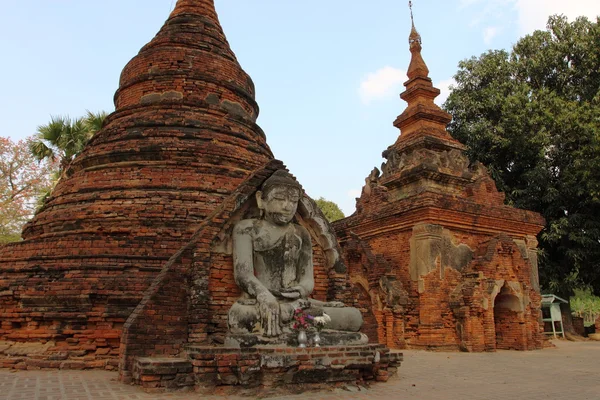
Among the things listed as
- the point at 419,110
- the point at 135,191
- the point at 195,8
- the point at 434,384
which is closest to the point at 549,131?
the point at 419,110

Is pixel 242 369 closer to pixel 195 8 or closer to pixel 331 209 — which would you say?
pixel 195 8

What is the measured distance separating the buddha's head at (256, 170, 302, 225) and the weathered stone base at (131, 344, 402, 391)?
1965mm

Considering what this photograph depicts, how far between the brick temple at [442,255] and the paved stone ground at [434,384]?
2601 mm

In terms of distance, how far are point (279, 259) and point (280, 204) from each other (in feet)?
2.55

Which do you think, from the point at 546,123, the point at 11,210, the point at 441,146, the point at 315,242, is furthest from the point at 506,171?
the point at 11,210

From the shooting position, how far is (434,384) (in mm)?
7000

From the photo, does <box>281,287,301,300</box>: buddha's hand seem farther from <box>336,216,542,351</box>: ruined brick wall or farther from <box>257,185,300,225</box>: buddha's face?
<box>336,216,542,351</box>: ruined brick wall

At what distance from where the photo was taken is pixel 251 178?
7.32 meters

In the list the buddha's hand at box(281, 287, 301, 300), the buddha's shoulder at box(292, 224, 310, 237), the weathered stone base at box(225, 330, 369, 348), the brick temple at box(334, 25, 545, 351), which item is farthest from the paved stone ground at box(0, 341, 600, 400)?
the brick temple at box(334, 25, 545, 351)

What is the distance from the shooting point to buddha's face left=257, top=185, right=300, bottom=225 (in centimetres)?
708

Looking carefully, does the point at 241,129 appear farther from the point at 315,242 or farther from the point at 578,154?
the point at 578,154

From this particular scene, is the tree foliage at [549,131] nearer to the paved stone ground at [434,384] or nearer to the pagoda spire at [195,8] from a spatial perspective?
the paved stone ground at [434,384]

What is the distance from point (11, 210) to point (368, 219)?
20.2 metres

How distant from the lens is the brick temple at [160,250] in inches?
246
